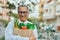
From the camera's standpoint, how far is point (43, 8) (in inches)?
55.5

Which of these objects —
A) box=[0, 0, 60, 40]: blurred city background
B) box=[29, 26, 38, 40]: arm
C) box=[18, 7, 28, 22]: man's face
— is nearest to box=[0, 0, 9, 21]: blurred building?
box=[0, 0, 60, 40]: blurred city background

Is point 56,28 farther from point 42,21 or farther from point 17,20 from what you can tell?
point 17,20

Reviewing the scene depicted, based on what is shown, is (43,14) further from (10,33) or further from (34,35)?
(10,33)

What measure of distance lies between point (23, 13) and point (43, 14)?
177 millimetres

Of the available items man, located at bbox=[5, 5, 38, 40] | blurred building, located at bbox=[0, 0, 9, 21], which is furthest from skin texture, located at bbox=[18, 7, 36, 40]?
blurred building, located at bbox=[0, 0, 9, 21]

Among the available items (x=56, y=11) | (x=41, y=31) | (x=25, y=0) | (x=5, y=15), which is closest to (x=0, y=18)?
(x=5, y=15)

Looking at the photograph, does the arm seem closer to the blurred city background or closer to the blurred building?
the blurred city background

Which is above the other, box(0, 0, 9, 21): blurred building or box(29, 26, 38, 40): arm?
box(0, 0, 9, 21): blurred building

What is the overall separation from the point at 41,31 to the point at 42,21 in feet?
0.29

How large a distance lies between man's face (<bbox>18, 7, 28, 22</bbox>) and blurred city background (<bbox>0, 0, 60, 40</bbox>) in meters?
0.03

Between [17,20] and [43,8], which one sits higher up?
[43,8]

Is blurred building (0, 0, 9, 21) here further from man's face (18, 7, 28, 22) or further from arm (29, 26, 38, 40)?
arm (29, 26, 38, 40)

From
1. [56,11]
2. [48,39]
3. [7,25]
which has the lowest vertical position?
→ [48,39]

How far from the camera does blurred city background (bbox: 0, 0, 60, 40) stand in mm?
1355
